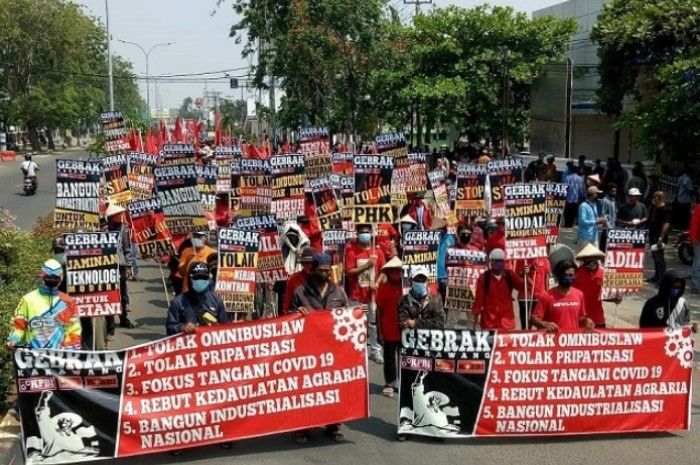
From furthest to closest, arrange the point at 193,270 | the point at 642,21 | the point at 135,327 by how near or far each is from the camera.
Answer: the point at 642,21 < the point at 135,327 < the point at 193,270

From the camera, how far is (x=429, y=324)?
Answer: 8586 mm

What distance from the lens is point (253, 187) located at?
50.0 ft

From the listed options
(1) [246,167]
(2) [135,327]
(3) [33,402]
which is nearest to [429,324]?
(3) [33,402]

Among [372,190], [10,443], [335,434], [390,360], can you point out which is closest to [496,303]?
[390,360]

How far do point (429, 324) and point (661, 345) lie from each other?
1969mm

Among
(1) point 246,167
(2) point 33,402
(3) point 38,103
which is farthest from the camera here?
(3) point 38,103

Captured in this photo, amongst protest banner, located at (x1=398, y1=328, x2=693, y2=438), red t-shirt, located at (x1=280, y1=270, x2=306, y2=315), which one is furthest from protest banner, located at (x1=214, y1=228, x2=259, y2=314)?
protest banner, located at (x1=398, y1=328, x2=693, y2=438)

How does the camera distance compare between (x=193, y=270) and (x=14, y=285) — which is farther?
(x=14, y=285)

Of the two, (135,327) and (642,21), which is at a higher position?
(642,21)

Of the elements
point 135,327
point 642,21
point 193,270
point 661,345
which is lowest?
point 135,327

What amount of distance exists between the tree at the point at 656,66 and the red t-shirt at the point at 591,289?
389 inches

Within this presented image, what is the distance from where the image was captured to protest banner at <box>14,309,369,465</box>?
286 inches

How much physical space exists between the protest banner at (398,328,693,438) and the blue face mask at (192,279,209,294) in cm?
168

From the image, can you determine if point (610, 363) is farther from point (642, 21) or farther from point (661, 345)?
point (642, 21)
